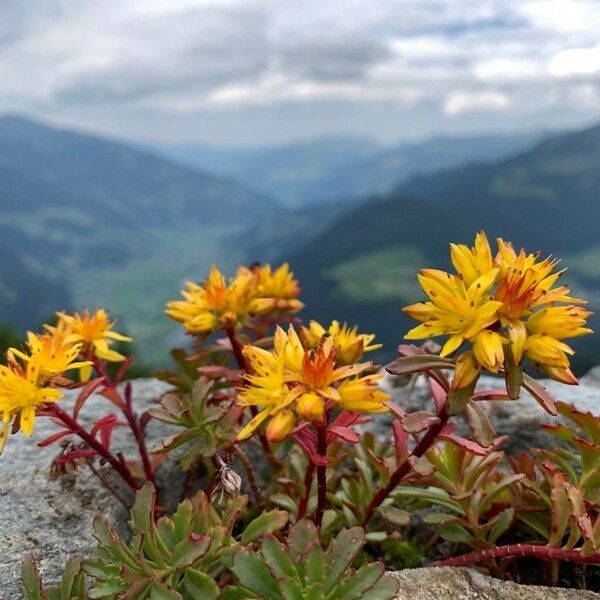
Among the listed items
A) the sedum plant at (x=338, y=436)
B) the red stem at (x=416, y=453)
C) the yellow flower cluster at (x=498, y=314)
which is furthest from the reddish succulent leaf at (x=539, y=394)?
the red stem at (x=416, y=453)

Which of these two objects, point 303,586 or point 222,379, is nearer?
point 303,586

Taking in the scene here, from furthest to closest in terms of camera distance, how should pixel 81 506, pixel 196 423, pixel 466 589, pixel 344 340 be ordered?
pixel 81 506
pixel 196 423
pixel 344 340
pixel 466 589

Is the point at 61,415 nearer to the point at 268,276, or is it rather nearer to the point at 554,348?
the point at 268,276

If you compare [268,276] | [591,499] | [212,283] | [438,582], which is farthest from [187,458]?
[591,499]

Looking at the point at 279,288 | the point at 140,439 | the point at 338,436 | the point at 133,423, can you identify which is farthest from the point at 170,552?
the point at 279,288

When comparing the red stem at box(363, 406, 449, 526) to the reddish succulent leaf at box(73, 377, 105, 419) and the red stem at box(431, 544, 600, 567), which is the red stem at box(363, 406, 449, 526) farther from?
the reddish succulent leaf at box(73, 377, 105, 419)

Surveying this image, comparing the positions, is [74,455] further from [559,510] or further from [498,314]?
[559,510]

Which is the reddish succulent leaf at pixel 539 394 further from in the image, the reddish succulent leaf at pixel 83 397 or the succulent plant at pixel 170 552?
the reddish succulent leaf at pixel 83 397
